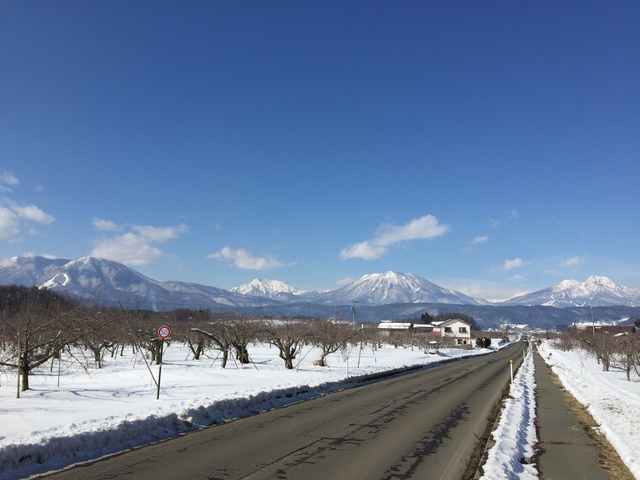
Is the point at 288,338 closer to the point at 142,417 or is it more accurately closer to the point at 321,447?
the point at 142,417

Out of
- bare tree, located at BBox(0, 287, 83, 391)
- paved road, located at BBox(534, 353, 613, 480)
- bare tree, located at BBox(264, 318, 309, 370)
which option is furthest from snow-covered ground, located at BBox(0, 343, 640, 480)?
bare tree, located at BBox(264, 318, 309, 370)

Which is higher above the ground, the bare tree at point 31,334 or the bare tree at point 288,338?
the bare tree at point 31,334

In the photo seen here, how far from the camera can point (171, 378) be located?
25.0 meters

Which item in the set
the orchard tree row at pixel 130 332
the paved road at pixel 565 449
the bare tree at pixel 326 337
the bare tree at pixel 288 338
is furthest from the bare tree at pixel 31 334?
the bare tree at pixel 326 337

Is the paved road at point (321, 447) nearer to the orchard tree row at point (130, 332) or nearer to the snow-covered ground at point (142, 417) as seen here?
the snow-covered ground at point (142, 417)

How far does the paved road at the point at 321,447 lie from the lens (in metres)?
7.82

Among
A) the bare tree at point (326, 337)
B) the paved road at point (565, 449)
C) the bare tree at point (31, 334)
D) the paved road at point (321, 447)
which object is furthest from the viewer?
the bare tree at point (326, 337)

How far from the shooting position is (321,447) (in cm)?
963

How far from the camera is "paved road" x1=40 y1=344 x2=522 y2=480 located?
25.6 feet

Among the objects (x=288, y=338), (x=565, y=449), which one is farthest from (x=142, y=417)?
(x=288, y=338)

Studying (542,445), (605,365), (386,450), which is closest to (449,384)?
(542,445)

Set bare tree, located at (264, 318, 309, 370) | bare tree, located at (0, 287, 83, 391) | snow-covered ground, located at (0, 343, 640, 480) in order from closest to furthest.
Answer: snow-covered ground, located at (0, 343, 640, 480) < bare tree, located at (0, 287, 83, 391) < bare tree, located at (264, 318, 309, 370)

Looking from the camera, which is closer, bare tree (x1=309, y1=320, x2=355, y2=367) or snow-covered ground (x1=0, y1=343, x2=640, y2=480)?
snow-covered ground (x1=0, y1=343, x2=640, y2=480)

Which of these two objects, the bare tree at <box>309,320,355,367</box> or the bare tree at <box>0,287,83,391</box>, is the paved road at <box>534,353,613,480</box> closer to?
the bare tree at <box>0,287,83,391</box>
